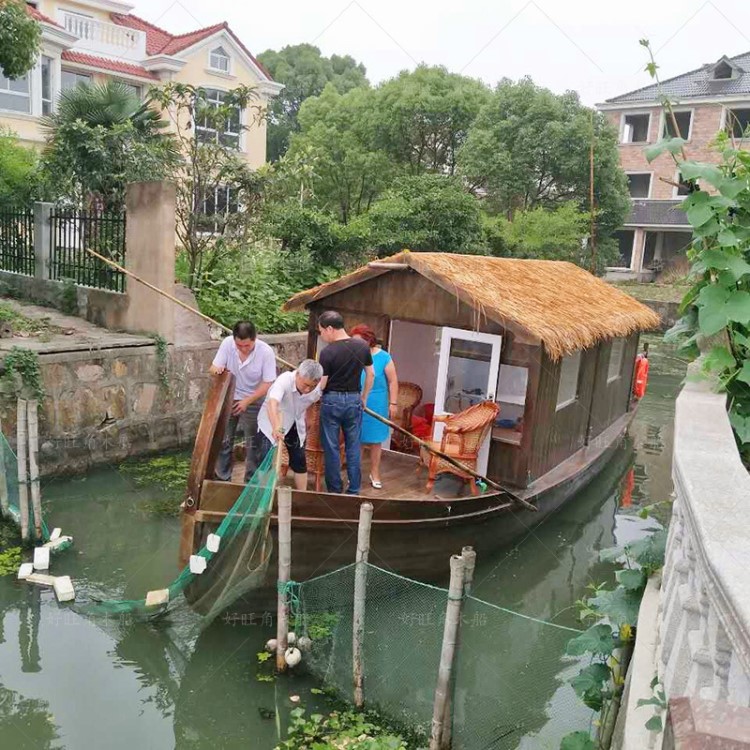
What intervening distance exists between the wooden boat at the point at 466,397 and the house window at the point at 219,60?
20826 mm

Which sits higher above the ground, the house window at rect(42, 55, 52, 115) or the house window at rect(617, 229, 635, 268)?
the house window at rect(42, 55, 52, 115)

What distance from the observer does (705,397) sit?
3654 mm

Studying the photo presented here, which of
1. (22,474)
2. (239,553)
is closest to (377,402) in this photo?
(239,553)

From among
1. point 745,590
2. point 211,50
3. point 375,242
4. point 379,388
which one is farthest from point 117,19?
point 745,590

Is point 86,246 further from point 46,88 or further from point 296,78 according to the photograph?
point 296,78

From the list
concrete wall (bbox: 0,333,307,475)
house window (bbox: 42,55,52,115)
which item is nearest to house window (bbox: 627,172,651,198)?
house window (bbox: 42,55,52,115)

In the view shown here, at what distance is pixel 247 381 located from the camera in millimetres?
7289

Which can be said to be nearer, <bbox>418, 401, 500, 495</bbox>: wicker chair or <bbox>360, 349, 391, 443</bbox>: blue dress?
<bbox>360, 349, 391, 443</bbox>: blue dress

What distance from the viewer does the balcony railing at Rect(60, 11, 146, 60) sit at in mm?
24906

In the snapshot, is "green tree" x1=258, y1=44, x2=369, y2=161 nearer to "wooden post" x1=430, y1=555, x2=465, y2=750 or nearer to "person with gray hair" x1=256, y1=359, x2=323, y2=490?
"person with gray hair" x1=256, y1=359, x2=323, y2=490

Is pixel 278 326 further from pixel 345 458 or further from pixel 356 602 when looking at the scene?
pixel 356 602

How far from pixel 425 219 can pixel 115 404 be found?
10628 millimetres

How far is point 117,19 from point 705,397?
92.8 feet

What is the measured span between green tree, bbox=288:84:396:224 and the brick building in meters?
13.7
